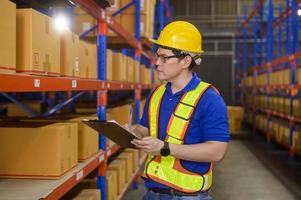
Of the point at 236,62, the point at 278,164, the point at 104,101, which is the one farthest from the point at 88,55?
the point at 236,62

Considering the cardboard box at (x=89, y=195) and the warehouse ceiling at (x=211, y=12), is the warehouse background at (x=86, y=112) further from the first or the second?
the warehouse ceiling at (x=211, y=12)

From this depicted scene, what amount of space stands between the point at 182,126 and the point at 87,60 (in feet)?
5.02

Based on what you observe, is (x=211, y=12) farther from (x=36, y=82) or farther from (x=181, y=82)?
(x=36, y=82)

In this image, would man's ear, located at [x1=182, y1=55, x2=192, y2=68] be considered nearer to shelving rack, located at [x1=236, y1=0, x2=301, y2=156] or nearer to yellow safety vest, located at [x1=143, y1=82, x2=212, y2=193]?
yellow safety vest, located at [x1=143, y1=82, x2=212, y2=193]

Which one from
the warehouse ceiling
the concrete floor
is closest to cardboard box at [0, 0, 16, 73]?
the concrete floor

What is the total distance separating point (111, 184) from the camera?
449 centimetres

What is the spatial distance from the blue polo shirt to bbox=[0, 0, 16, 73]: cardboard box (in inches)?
36.4

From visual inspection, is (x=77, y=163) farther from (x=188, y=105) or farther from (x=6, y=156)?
(x=188, y=105)

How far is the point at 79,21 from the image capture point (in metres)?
5.68

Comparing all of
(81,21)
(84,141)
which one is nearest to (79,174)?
(84,141)

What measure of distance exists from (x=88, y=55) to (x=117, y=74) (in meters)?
1.28

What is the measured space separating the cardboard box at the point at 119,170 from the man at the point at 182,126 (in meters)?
2.31

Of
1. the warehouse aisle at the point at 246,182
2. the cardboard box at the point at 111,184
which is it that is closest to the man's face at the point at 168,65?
the cardboard box at the point at 111,184

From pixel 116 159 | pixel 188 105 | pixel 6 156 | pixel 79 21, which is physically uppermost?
pixel 79 21
